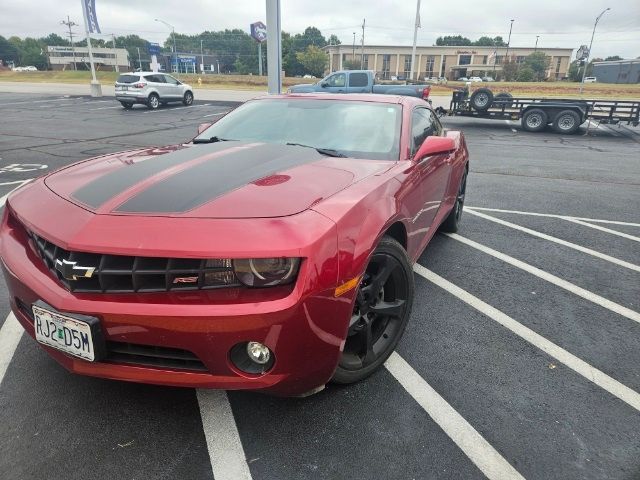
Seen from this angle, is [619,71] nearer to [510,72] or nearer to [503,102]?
[510,72]

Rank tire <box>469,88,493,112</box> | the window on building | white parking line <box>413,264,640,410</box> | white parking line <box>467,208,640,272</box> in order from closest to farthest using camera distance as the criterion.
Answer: white parking line <box>413,264,640,410</box>
white parking line <box>467,208,640,272</box>
tire <box>469,88,493,112</box>
the window on building

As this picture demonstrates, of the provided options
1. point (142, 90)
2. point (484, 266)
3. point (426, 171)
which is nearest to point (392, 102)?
point (426, 171)

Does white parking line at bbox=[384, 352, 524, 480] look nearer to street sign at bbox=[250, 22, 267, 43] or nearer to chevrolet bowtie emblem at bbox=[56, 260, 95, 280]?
chevrolet bowtie emblem at bbox=[56, 260, 95, 280]

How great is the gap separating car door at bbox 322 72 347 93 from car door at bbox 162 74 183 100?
873cm

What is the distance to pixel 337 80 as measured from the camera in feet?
59.7

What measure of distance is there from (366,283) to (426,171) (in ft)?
4.15

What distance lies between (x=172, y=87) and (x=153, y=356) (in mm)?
23134

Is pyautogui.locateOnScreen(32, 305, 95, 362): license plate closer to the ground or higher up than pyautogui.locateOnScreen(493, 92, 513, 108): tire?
higher up

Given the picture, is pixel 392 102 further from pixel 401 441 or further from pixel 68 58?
pixel 68 58

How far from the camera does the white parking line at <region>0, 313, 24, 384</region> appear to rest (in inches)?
101

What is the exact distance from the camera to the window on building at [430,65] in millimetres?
103625

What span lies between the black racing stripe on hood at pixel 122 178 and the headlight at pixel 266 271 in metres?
0.78

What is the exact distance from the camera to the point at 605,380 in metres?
2.55

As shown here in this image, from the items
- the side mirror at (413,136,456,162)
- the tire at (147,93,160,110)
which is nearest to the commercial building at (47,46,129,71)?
the tire at (147,93,160,110)
